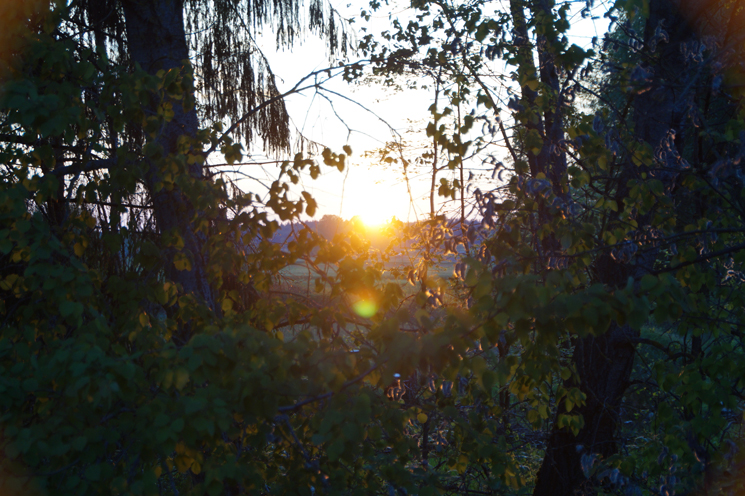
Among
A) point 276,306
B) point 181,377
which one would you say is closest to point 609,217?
point 276,306

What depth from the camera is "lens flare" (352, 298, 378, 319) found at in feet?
8.00

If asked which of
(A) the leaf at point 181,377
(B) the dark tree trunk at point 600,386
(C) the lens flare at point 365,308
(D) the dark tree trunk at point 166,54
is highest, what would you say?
(D) the dark tree trunk at point 166,54

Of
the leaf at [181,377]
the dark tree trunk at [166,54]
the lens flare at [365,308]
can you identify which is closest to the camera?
the leaf at [181,377]

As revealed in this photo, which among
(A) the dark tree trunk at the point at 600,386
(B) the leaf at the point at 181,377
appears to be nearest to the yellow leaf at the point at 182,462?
(B) the leaf at the point at 181,377

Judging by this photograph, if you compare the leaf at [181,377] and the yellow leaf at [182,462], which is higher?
the leaf at [181,377]

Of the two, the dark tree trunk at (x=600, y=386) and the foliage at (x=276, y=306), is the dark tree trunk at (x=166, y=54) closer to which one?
the foliage at (x=276, y=306)

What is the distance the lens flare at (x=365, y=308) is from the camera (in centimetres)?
244

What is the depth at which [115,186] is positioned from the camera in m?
2.65

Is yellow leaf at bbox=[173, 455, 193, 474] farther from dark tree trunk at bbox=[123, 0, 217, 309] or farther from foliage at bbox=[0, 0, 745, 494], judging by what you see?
dark tree trunk at bbox=[123, 0, 217, 309]

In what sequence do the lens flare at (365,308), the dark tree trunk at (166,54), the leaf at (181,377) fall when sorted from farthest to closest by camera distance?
Result: 1. the dark tree trunk at (166,54)
2. the lens flare at (365,308)
3. the leaf at (181,377)

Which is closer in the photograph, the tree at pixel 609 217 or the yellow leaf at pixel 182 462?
the tree at pixel 609 217

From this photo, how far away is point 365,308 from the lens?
248 centimetres

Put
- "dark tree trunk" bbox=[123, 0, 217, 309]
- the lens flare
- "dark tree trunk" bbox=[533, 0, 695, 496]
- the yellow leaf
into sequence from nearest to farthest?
the yellow leaf
the lens flare
"dark tree trunk" bbox=[123, 0, 217, 309]
"dark tree trunk" bbox=[533, 0, 695, 496]

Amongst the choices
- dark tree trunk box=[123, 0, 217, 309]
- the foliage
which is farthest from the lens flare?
dark tree trunk box=[123, 0, 217, 309]
